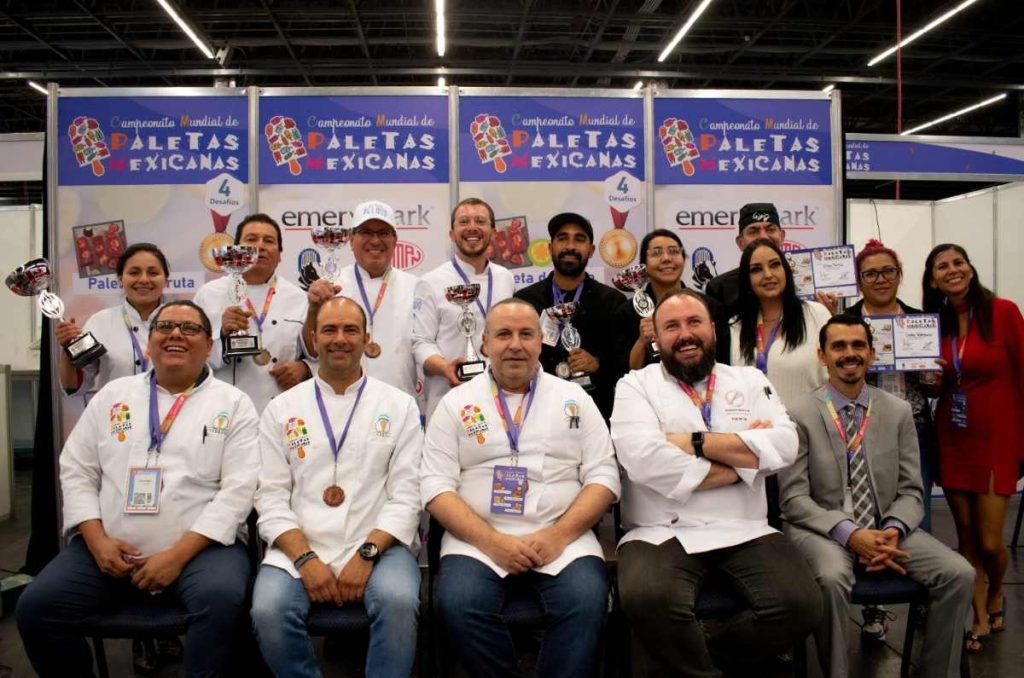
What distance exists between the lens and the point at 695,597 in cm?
271

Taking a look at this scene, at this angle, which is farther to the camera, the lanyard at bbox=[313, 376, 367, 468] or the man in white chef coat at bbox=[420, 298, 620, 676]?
the lanyard at bbox=[313, 376, 367, 468]

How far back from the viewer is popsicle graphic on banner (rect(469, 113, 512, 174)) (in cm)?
488

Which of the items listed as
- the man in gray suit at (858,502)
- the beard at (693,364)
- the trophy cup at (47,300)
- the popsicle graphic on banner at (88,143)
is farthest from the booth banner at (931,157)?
the trophy cup at (47,300)

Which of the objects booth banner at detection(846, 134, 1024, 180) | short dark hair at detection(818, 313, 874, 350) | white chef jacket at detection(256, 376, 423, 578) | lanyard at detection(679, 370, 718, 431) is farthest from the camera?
booth banner at detection(846, 134, 1024, 180)

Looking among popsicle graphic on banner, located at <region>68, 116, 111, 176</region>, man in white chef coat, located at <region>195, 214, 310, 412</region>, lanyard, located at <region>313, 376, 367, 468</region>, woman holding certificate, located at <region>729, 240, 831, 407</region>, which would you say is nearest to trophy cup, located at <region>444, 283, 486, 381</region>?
lanyard, located at <region>313, 376, 367, 468</region>

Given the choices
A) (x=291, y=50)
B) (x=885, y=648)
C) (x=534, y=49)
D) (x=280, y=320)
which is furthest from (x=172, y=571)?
(x=534, y=49)

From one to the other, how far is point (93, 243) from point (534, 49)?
9.67 meters

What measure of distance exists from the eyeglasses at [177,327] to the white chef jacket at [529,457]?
0.99 metres

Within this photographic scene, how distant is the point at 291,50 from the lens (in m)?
11.7

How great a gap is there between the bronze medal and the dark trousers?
41.7 inches

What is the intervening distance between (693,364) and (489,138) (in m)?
2.46

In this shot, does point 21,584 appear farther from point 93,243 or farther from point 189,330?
point 189,330

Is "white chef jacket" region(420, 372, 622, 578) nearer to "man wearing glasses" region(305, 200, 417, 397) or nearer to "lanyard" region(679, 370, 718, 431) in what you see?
"lanyard" region(679, 370, 718, 431)

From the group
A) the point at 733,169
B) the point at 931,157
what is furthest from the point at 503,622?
the point at 931,157
